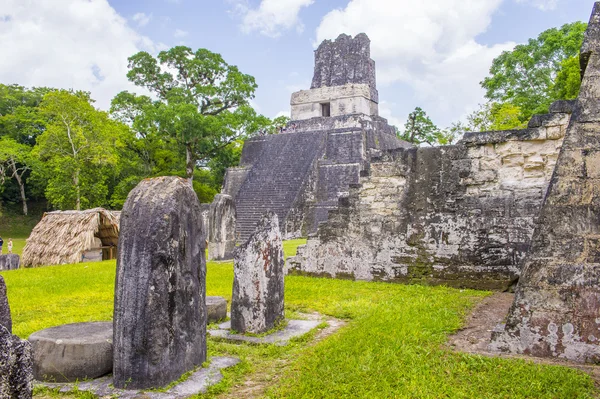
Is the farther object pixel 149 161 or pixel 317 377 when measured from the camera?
pixel 149 161

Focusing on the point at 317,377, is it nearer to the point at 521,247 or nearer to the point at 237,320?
the point at 237,320

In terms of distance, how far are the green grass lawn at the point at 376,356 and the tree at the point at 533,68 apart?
21.0 m

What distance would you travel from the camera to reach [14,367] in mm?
1916

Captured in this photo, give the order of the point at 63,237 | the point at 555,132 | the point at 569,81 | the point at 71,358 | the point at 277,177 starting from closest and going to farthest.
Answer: the point at 71,358
the point at 555,132
the point at 63,237
the point at 569,81
the point at 277,177

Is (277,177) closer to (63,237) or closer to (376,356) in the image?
(63,237)

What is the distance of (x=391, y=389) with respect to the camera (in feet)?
10.8

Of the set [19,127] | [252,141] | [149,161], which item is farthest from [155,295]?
[19,127]

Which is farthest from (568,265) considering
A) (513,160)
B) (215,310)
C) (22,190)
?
(22,190)

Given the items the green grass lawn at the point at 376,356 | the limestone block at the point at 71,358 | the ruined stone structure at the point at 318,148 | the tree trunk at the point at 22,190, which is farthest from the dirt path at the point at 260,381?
the tree trunk at the point at 22,190

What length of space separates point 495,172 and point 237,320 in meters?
4.70

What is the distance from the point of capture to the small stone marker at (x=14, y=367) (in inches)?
73.5

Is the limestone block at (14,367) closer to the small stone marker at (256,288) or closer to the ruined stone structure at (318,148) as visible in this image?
the small stone marker at (256,288)

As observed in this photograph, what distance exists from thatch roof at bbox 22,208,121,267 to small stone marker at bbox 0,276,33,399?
39.4 feet

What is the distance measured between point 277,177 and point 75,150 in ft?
30.1
